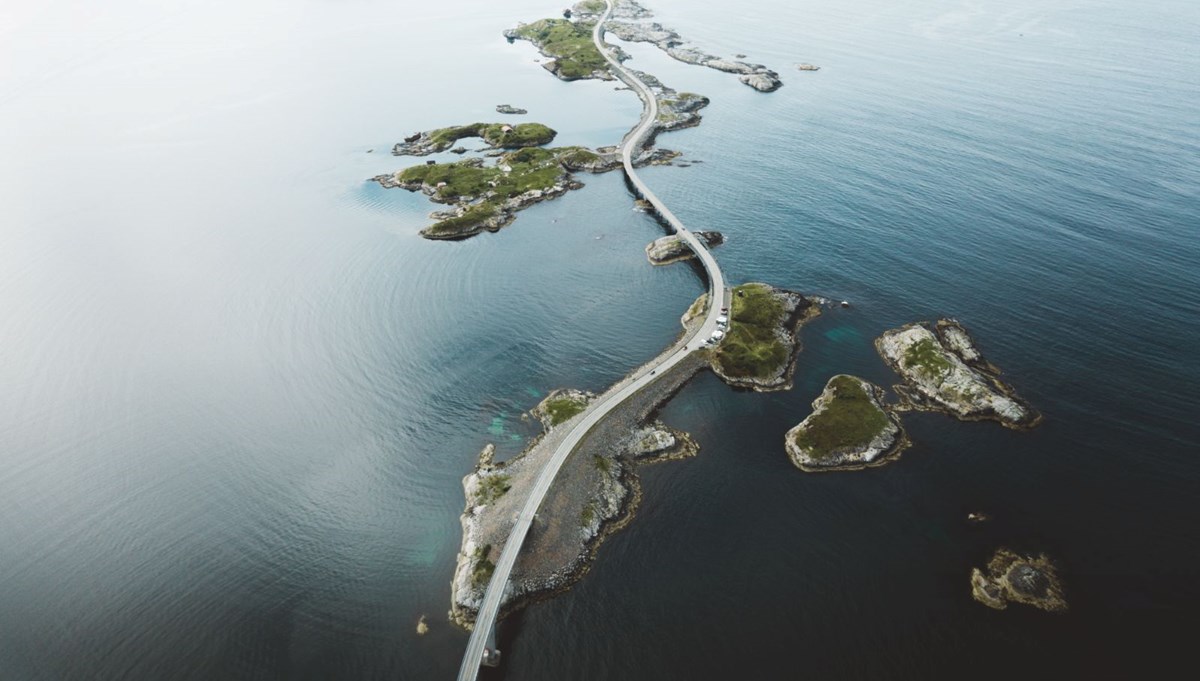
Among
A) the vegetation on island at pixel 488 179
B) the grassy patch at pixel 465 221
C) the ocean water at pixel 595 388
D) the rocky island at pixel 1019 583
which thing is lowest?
the rocky island at pixel 1019 583

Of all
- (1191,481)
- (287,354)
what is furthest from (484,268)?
(1191,481)

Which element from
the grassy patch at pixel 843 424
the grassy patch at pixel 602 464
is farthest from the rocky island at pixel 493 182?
the grassy patch at pixel 843 424

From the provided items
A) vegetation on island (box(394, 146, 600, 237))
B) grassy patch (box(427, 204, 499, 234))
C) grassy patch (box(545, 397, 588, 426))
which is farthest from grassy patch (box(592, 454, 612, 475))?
grassy patch (box(427, 204, 499, 234))

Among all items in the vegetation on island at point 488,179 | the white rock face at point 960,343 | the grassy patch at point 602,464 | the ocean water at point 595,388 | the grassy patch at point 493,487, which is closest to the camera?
the ocean water at point 595,388

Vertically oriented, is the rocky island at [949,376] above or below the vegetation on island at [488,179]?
below

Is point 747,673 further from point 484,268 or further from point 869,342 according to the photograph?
point 484,268

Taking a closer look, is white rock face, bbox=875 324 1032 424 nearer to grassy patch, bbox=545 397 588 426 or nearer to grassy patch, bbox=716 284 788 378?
grassy patch, bbox=716 284 788 378

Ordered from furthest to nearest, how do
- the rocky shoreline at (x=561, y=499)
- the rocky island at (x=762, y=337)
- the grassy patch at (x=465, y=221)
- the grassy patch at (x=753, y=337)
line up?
1. the grassy patch at (x=465, y=221)
2. the grassy patch at (x=753, y=337)
3. the rocky island at (x=762, y=337)
4. the rocky shoreline at (x=561, y=499)

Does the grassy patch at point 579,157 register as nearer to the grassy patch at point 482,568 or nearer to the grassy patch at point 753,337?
the grassy patch at point 753,337
